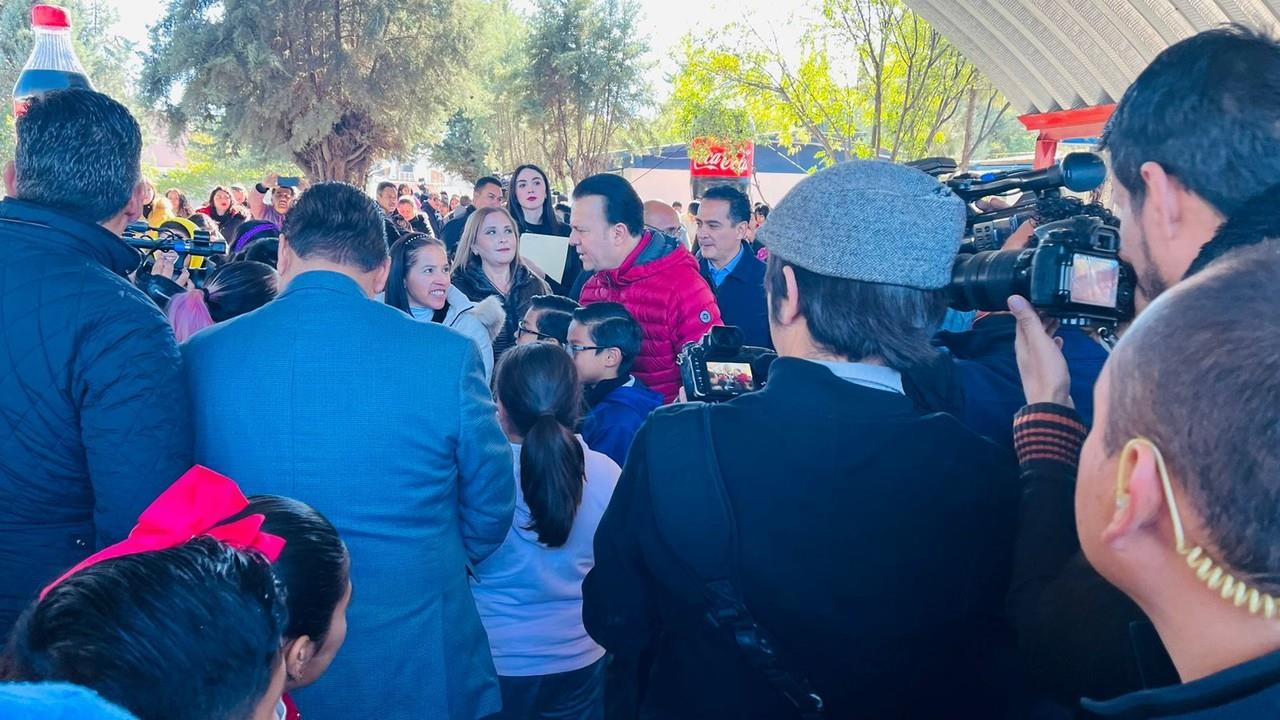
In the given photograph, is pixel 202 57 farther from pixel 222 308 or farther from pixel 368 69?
pixel 222 308

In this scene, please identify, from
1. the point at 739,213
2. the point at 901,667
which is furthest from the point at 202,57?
the point at 901,667

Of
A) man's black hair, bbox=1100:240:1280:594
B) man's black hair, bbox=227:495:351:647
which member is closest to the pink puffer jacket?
man's black hair, bbox=227:495:351:647

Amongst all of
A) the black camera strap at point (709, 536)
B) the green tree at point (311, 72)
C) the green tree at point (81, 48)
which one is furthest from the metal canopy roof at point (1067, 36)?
the green tree at point (81, 48)

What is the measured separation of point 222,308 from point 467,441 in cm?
179

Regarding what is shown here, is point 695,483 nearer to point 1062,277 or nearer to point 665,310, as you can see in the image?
point 1062,277

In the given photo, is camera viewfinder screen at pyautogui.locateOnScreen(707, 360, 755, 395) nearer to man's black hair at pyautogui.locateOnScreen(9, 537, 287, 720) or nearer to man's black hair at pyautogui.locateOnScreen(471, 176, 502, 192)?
man's black hair at pyautogui.locateOnScreen(9, 537, 287, 720)

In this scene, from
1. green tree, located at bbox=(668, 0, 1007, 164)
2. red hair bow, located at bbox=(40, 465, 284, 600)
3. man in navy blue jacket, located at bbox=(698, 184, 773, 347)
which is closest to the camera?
red hair bow, located at bbox=(40, 465, 284, 600)

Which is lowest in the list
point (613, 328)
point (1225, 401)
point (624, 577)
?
point (624, 577)

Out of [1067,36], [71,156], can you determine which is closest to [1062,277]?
[71,156]

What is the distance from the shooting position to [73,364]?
Result: 2.18 metres

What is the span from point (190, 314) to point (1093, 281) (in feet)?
10.7

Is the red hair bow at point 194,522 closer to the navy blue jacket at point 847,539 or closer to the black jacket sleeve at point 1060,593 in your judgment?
the navy blue jacket at point 847,539

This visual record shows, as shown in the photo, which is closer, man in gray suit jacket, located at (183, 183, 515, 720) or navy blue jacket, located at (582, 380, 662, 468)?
man in gray suit jacket, located at (183, 183, 515, 720)

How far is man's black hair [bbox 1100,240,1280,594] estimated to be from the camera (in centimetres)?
91
